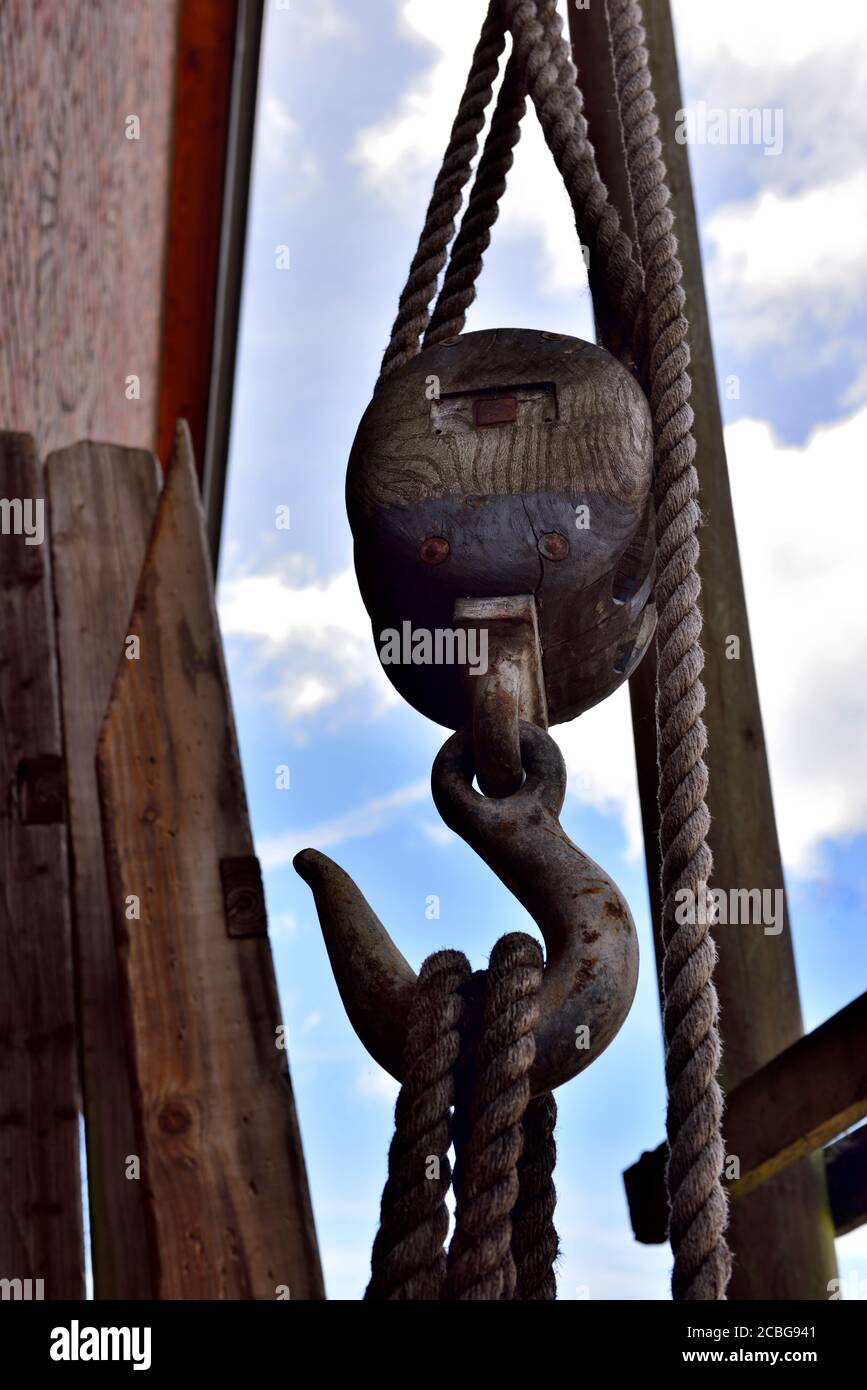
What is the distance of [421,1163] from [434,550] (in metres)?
0.40

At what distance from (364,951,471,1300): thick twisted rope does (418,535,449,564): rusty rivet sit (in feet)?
0.99

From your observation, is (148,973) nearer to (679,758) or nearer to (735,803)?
(679,758)

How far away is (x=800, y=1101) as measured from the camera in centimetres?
147

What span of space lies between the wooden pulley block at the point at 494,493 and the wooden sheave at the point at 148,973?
564 millimetres

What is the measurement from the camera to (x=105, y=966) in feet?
4.80

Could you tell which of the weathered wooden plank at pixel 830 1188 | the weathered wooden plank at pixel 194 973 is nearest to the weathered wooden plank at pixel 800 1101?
the weathered wooden plank at pixel 830 1188

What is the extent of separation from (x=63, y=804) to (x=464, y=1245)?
3.35ft

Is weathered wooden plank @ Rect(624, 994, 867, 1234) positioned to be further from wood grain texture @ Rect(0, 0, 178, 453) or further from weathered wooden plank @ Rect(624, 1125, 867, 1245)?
wood grain texture @ Rect(0, 0, 178, 453)

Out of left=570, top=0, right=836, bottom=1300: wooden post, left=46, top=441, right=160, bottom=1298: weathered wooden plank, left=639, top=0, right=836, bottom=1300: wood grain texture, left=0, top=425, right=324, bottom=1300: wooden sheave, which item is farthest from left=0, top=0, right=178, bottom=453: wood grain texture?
left=639, top=0, right=836, bottom=1300: wood grain texture

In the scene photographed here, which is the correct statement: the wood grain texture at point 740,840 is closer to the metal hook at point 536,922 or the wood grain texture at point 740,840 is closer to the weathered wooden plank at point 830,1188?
the weathered wooden plank at point 830,1188

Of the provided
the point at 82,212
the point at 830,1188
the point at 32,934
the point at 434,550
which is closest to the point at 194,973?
the point at 32,934

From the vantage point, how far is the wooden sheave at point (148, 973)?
49.5 inches

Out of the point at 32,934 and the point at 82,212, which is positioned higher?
the point at 82,212
